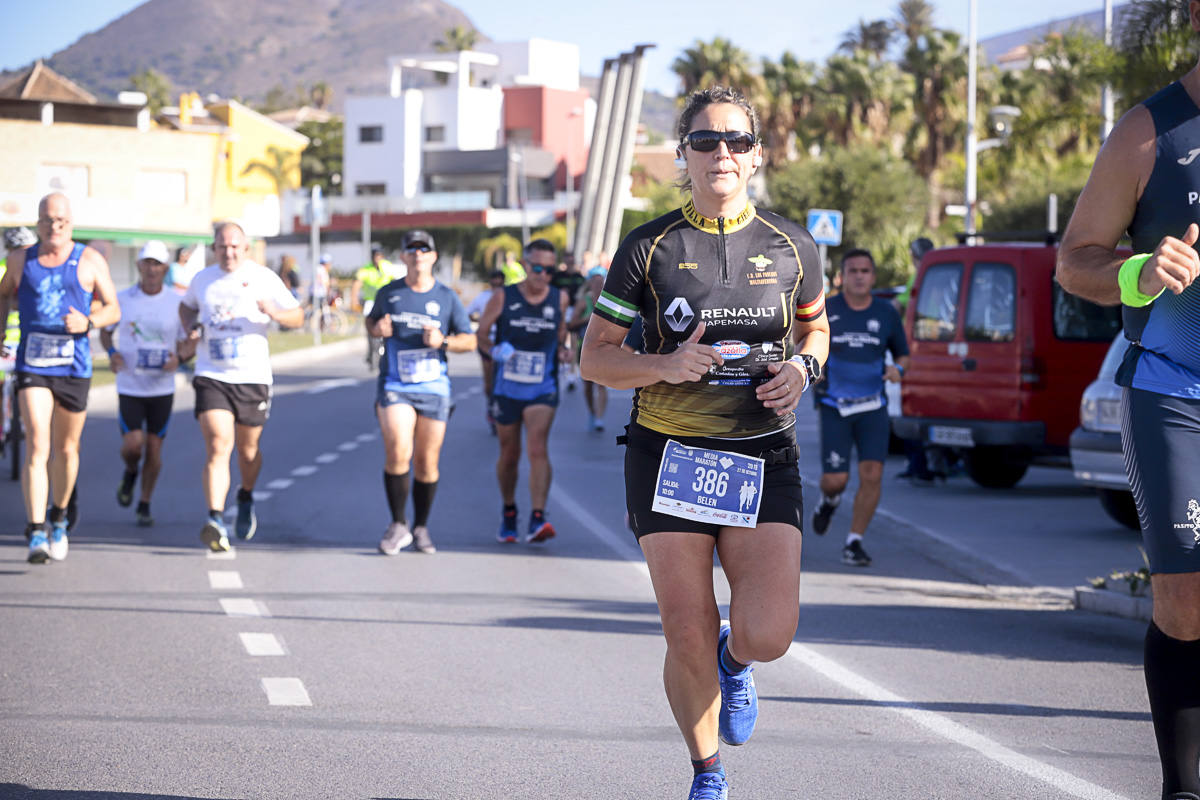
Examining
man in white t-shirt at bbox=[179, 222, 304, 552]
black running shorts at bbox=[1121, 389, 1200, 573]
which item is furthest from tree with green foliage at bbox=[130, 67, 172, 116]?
black running shorts at bbox=[1121, 389, 1200, 573]

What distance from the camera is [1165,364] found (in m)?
4.25

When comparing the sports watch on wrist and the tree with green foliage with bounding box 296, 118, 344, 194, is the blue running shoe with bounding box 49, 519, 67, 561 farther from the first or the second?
the tree with green foliage with bounding box 296, 118, 344, 194

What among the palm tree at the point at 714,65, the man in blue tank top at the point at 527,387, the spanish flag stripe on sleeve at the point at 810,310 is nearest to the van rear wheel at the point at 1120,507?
the man in blue tank top at the point at 527,387

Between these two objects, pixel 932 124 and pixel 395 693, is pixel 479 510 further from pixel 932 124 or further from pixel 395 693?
pixel 932 124

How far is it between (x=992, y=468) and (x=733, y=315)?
456 inches

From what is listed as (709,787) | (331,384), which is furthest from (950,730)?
(331,384)

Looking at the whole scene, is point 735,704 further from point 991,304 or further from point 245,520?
point 991,304

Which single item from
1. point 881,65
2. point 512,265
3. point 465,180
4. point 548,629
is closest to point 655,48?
point 881,65

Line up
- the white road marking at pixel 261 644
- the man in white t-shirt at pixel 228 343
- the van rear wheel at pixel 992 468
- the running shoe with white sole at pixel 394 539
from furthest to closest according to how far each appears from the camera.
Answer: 1. the van rear wheel at pixel 992 468
2. the running shoe with white sole at pixel 394 539
3. the man in white t-shirt at pixel 228 343
4. the white road marking at pixel 261 644

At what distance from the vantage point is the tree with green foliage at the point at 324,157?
113438mm

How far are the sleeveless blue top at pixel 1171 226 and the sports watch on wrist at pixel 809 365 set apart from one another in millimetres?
864

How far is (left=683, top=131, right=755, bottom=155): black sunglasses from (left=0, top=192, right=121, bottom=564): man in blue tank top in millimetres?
6165

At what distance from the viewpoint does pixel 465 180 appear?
98.9m

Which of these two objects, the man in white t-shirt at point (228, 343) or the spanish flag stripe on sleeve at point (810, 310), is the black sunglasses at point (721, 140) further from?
the man in white t-shirt at point (228, 343)
